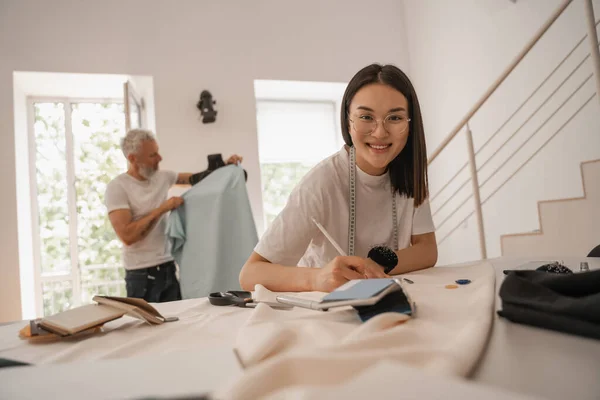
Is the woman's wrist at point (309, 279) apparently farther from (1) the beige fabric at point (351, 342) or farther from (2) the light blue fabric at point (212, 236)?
(2) the light blue fabric at point (212, 236)

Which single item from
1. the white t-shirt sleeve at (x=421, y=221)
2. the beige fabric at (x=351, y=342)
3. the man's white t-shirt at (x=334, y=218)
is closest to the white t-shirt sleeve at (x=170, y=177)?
the man's white t-shirt at (x=334, y=218)

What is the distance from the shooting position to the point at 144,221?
2504mm

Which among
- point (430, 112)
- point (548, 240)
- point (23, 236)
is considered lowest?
point (548, 240)

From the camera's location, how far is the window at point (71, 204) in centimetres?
407

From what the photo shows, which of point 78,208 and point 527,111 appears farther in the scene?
point 78,208

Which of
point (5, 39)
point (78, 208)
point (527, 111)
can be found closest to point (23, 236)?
point (78, 208)

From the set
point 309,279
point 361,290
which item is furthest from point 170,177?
point 361,290

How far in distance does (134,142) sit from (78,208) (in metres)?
1.98

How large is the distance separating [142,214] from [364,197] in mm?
1649

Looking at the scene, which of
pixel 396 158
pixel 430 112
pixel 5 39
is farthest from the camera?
pixel 430 112

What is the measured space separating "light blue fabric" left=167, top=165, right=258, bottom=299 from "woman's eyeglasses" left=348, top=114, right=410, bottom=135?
144cm

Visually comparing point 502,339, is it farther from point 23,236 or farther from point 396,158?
point 23,236

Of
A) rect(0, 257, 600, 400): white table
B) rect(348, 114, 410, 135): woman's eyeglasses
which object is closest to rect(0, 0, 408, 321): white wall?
rect(348, 114, 410, 135): woman's eyeglasses

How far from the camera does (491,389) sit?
327mm
